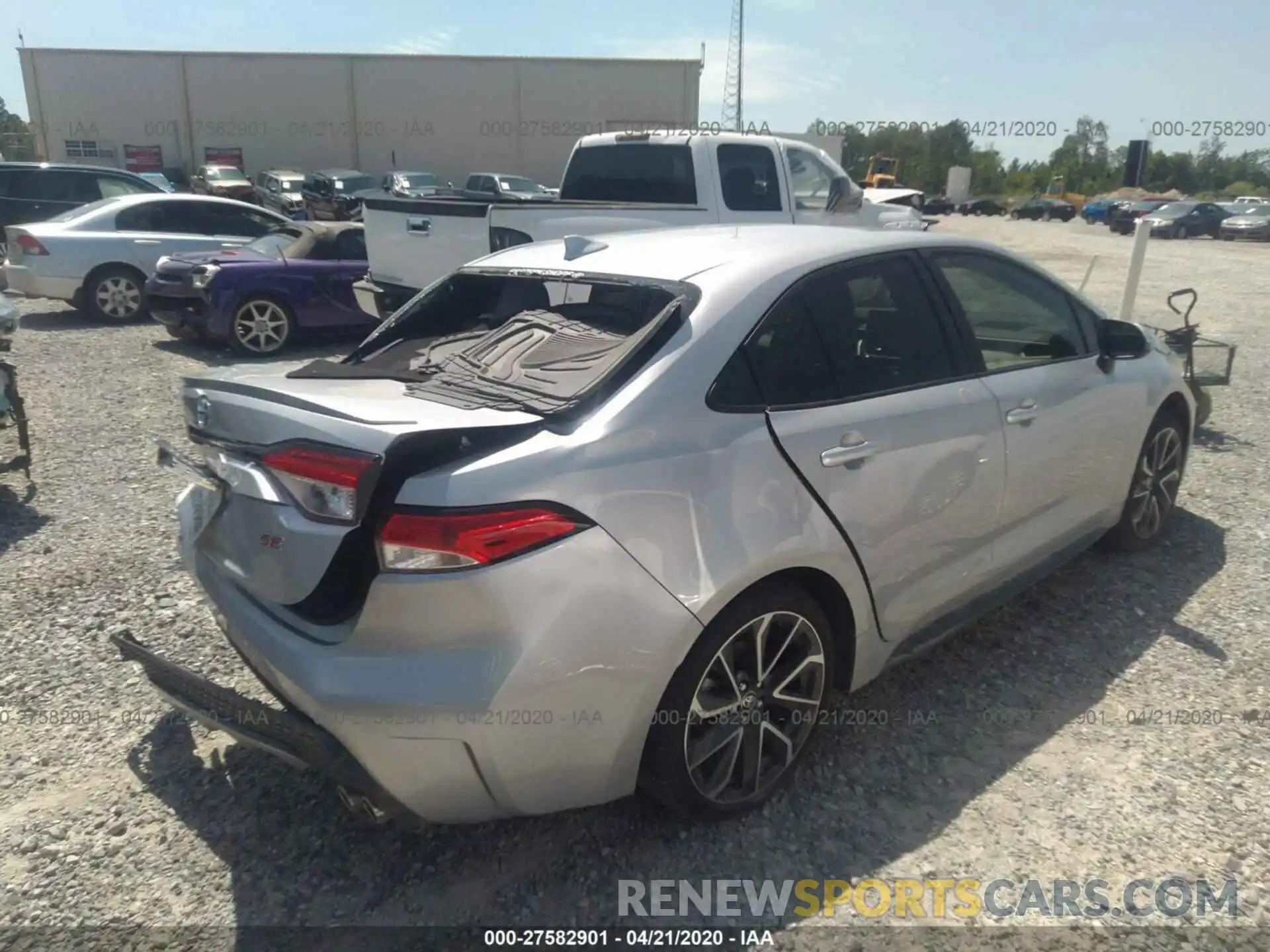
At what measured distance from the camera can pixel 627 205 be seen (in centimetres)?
731

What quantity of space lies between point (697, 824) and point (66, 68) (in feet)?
149

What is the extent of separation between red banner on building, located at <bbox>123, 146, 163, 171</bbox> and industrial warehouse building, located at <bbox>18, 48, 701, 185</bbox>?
0.18ft

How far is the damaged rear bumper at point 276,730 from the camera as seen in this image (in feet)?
7.25

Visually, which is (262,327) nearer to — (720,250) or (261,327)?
(261,327)

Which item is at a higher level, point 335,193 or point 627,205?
point 627,205

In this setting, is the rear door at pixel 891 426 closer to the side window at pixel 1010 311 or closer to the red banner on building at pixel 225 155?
the side window at pixel 1010 311

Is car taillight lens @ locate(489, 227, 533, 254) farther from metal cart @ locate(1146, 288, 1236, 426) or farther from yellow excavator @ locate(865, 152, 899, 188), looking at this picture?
yellow excavator @ locate(865, 152, 899, 188)

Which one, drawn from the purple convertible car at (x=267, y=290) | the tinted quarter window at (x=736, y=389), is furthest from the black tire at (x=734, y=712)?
the purple convertible car at (x=267, y=290)

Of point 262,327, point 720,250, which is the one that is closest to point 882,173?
point 262,327

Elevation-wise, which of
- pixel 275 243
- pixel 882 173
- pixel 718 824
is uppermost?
pixel 882 173

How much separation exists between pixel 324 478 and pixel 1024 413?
2.53m

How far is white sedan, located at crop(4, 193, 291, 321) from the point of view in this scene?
11.0 meters

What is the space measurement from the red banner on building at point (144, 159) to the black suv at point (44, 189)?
26.6m

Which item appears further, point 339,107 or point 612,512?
point 339,107
